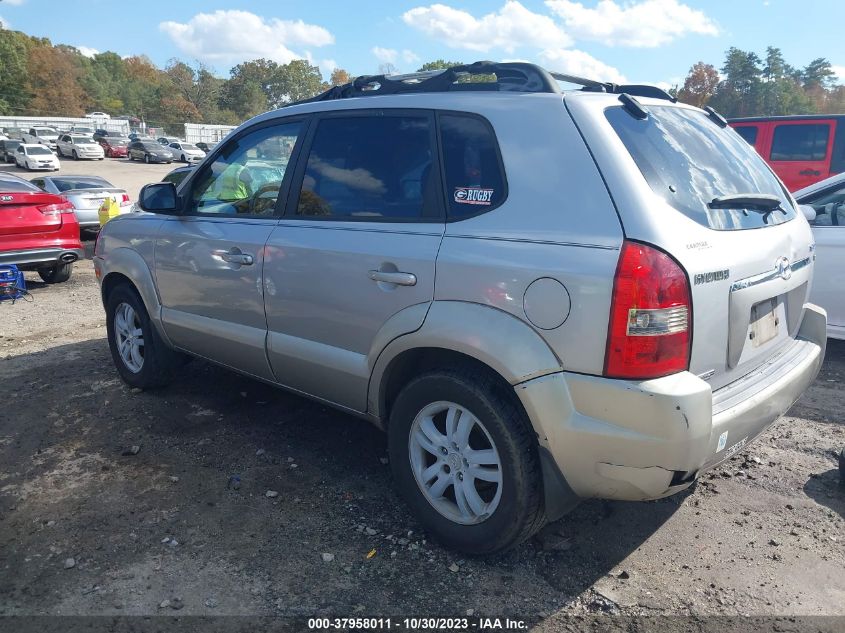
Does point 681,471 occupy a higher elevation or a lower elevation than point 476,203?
A: lower

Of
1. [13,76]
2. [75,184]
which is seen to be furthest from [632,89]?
[13,76]

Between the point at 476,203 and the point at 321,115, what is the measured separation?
1273 millimetres

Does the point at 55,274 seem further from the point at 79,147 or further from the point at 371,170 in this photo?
the point at 79,147

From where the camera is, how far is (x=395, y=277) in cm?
294

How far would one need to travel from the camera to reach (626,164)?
2.47m

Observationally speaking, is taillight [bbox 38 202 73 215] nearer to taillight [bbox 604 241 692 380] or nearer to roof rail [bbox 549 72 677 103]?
roof rail [bbox 549 72 677 103]

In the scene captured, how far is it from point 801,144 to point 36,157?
37468 mm

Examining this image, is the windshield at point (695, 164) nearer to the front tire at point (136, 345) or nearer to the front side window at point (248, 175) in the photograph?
the front side window at point (248, 175)

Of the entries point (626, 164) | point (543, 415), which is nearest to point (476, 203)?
point (626, 164)

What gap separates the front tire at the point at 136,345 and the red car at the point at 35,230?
4155mm

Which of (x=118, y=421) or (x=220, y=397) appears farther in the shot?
(x=220, y=397)

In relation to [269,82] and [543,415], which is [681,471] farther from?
[269,82]

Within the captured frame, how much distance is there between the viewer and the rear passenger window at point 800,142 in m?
11.3

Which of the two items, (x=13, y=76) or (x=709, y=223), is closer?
(x=709, y=223)
